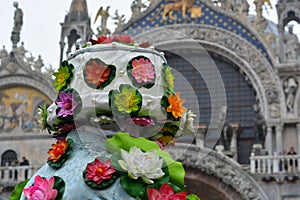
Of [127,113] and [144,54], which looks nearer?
[127,113]

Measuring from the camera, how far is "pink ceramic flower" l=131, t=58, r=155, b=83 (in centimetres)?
300

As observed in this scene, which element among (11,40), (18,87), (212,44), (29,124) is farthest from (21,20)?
(212,44)

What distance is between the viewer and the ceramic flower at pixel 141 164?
2.76 m

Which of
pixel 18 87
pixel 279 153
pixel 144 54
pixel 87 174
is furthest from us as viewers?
pixel 18 87

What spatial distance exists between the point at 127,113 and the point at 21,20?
44.6 ft

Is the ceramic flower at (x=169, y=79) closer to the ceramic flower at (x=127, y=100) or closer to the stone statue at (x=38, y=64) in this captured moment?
the ceramic flower at (x=127, y=100)

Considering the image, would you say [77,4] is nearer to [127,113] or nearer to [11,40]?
[11,40]

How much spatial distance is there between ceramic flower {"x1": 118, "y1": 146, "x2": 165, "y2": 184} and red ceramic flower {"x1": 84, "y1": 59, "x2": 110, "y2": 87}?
15.4 inches

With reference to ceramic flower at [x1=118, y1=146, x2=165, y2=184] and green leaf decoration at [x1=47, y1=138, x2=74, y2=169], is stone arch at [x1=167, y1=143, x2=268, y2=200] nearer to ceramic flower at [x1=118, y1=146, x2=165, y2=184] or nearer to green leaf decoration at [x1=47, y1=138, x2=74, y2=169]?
green leaf decoration at [x1=47, y1=138, x2=74, y2=169]

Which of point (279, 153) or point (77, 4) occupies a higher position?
point (77, 4)

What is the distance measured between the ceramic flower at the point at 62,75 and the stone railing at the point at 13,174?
1081 centimetres

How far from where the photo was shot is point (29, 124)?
1494 centimetres

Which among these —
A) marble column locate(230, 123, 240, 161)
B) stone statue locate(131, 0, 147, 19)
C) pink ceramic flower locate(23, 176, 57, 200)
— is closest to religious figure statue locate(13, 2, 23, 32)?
stone statue locate(131, 0, 147, 19)

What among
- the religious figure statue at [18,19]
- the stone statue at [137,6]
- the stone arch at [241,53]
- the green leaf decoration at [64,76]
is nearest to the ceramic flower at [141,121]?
the green leaf decoration at [64,76]
